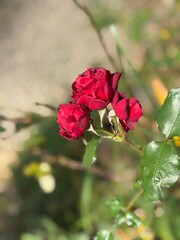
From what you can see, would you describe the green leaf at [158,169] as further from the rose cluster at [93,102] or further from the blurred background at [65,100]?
the blurred background at [65,100]

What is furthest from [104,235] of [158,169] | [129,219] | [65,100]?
[65,100]

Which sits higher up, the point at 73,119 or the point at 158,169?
the point at 73,119

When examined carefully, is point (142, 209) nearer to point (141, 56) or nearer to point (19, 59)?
point (141, 56)

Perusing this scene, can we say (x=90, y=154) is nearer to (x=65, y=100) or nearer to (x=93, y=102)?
(x=93, y=102)

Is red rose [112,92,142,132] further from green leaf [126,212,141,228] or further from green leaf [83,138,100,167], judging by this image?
green leaf [126,212,141,228]

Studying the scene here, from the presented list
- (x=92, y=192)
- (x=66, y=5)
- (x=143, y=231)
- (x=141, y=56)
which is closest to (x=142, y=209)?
(x=143, y=231)

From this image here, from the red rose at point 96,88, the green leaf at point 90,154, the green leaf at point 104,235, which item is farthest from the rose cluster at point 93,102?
the green leaf at point 104,235

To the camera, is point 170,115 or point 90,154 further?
point 90,154
